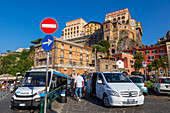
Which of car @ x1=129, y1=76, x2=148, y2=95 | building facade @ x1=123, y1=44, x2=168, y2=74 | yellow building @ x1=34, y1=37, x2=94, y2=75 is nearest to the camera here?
car @ x1=129, y1=76, x2=148, y2=95

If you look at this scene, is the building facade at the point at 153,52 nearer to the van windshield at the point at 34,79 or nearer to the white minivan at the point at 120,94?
the white minivan at the point at 120,94

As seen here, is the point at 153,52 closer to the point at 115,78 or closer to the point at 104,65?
the point at 104,65

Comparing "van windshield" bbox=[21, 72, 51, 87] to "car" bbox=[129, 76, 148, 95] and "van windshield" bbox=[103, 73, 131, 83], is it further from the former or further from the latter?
"car" bbox=[129, 76, 148, 95]

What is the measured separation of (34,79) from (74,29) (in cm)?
10079

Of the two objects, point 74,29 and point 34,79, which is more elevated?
point 74,29

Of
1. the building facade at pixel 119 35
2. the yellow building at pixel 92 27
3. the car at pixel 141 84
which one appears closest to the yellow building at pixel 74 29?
the yellow building at pixel 92 27

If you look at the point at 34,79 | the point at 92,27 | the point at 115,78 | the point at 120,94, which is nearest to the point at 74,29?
the point at 92,27

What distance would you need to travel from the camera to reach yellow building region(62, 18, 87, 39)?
101m

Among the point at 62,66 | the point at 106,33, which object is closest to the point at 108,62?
the point at 62,66

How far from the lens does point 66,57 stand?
39812 millimetres

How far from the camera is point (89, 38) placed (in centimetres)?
7931

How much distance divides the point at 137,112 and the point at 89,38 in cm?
7524

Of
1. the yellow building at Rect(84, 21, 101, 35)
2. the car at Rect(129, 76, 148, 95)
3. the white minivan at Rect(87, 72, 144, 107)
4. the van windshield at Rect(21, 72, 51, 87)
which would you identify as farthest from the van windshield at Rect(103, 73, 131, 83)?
the yellow building at Rect(84, 21, 101, 35)

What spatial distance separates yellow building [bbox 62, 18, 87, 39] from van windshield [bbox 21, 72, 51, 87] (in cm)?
9201
